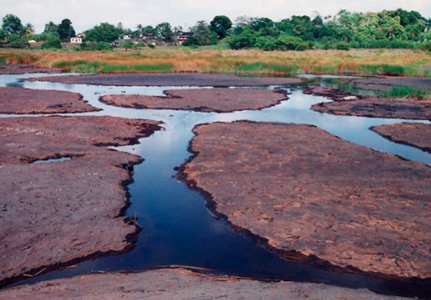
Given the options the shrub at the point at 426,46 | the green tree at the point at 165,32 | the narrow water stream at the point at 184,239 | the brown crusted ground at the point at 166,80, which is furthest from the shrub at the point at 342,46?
the narrow water stream at the point at 184,239

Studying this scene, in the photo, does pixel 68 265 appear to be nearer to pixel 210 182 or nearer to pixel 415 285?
pixel 210 182

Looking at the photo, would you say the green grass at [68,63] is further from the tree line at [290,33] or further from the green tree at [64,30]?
the green tree at [64,30]

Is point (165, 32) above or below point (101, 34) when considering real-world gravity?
above

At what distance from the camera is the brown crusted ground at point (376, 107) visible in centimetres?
2158

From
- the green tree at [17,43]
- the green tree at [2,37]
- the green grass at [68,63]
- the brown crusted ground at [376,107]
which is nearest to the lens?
the brown crusted ground at [376,107]

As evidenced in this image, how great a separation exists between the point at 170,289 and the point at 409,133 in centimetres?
1419

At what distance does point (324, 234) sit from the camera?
7602 mm

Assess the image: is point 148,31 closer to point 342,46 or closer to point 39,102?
point 342,46

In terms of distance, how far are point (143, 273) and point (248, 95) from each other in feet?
72.9

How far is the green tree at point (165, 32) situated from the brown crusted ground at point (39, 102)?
99247 millimetres

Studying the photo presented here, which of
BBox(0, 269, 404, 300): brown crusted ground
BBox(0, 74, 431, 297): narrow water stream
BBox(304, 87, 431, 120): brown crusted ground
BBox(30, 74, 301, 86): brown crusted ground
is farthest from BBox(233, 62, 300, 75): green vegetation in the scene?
BBox(0, 269, 404, 300): brown crusted ground

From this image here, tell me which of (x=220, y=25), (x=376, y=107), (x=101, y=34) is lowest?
(x=376, y=107)

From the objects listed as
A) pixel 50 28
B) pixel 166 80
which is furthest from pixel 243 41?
pixel 50 28

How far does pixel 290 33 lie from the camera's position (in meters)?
96.3
